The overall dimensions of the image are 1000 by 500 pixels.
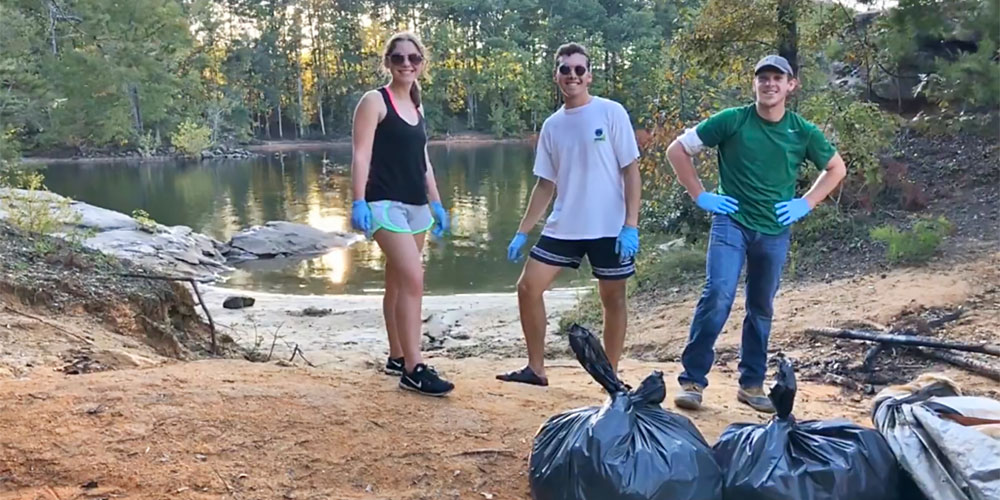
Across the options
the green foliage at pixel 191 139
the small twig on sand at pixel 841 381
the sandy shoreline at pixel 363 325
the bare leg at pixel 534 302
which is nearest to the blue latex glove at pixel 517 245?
the bare leg at pixel 534 302

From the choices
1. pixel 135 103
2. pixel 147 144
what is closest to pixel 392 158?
pixel 147 144

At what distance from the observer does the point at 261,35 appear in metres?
48.8

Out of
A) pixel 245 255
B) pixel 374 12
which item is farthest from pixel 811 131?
pixel 374 12

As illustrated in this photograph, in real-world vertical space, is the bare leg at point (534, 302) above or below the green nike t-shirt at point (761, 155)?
below

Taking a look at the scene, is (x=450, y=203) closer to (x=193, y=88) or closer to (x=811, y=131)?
(x=811, y=131)

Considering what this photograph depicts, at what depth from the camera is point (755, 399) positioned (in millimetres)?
3615

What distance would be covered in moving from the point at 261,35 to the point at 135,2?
43.2 feet

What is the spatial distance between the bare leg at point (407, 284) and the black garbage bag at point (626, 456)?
105cm

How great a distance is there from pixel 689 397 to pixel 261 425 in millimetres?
1726

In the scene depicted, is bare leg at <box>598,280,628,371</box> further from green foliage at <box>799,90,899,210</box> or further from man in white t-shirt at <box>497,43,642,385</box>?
green foliage at <box>799,90,899,210</box>

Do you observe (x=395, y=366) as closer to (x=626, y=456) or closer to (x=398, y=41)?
(x=398, y=41)

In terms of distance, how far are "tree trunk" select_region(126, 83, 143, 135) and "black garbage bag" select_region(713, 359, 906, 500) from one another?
42051 millimetres

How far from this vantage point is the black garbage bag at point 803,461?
85.7 inches

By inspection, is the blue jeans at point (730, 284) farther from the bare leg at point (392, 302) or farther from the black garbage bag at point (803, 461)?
the bare leg at point (392, 302)
